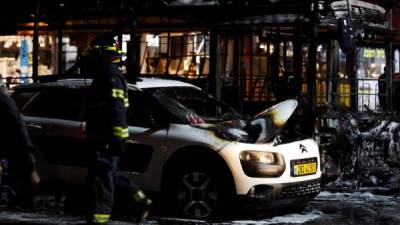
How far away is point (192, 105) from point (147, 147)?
51.8 inches

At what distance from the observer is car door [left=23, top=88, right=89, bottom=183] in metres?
8.95

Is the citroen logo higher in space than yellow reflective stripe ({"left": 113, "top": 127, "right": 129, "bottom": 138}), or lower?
lower

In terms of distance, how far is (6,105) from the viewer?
5664 millimetres

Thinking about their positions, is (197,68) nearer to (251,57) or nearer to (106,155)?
(251,57)

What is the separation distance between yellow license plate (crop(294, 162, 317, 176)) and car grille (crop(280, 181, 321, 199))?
134mm

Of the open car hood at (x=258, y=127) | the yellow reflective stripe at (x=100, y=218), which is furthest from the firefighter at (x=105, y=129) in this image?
the open car hood at (x=258, y=127)

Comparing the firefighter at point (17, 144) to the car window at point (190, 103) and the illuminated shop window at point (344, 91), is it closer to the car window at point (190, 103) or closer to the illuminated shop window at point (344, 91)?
the car window at point (190, 103)

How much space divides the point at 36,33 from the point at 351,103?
5803mm

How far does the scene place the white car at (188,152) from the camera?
8.38 m

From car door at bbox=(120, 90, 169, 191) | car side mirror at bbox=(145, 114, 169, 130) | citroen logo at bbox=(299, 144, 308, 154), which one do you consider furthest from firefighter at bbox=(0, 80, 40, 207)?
citroen logo at bbox=(299, 144, 308, 154)

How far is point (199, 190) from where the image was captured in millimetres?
8461

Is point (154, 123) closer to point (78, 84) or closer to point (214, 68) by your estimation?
point (78, 84)

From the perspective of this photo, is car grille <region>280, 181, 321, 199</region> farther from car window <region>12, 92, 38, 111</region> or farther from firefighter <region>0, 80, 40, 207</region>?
firefighter <region>0, 80, 40, 207</region>

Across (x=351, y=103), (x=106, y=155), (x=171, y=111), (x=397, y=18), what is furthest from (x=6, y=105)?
(x=397, y=18)
